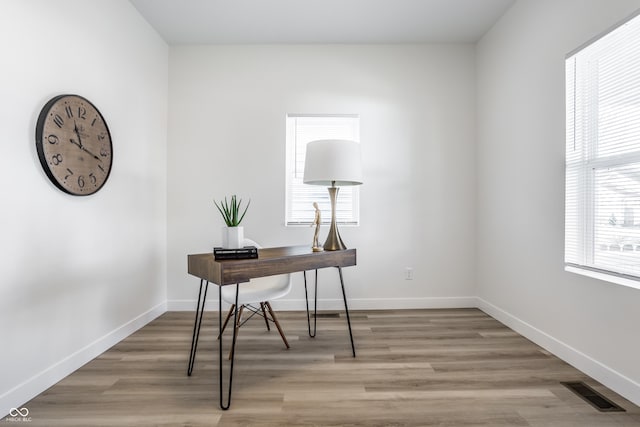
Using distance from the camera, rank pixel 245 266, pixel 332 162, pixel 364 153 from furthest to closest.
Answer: pixel 364 153 → pixel 332 162 → pixel 245 266

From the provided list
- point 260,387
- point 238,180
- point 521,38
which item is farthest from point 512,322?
point 238,180

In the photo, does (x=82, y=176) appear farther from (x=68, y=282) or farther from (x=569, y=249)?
(x=569, y=249)

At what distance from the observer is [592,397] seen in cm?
165

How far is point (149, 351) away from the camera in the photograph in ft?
7.23

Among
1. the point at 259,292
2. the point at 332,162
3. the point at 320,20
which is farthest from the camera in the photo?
the point at 320,20

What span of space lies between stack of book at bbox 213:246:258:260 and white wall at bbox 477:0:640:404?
200 centimetres

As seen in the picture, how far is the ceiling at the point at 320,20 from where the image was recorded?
2.55 meters

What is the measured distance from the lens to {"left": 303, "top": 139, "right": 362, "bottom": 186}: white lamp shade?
2.07 m

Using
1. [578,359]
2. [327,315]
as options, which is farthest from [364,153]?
[578,359]

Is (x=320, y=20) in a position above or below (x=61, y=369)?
above

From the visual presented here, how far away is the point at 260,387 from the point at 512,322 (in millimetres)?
2123
